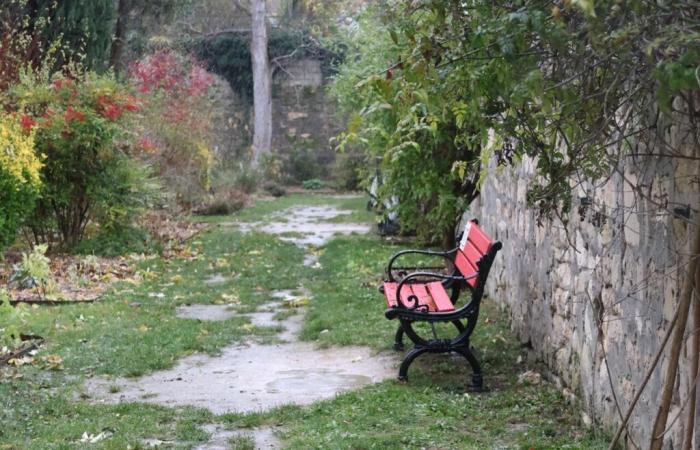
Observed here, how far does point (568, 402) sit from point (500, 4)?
2.74 meters

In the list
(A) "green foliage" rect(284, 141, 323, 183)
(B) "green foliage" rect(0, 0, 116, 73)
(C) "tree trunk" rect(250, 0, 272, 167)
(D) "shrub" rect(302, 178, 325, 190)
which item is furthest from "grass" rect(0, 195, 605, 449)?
(A) "green foliage" rect(284, 141, 323, 183)

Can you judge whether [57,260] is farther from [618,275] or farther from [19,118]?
[618,275]

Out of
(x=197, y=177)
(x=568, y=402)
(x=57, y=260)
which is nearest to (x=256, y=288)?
(x=57, y=260)

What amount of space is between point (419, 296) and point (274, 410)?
1881 mm

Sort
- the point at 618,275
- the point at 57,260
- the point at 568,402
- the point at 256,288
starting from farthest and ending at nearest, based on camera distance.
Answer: the point at 57,260 < the point at 256,288 < the point at 568,402 < the point at 618,275

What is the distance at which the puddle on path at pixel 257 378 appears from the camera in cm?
608

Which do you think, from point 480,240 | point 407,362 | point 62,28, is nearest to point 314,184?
point 62,28

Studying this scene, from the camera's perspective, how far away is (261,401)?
6.04 metres

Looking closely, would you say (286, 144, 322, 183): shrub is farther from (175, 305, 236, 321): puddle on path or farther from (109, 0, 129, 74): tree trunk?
(175, 305, 236, 321): puddle on path

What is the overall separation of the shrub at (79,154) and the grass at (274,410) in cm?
168

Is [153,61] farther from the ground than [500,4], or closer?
farther from the ground

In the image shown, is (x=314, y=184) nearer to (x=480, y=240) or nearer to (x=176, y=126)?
(x=176, y=126)

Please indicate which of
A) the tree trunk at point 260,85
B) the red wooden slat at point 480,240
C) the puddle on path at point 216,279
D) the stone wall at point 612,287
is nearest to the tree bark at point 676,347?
the stone wall at point 612,287

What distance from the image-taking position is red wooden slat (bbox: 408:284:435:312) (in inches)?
267
